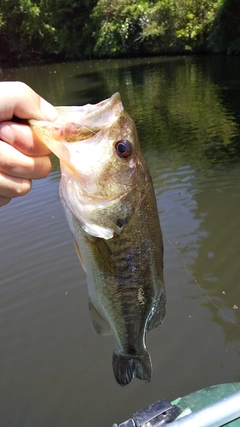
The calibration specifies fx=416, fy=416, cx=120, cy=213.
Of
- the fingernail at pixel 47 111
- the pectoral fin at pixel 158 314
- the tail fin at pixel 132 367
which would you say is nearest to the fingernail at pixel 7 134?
the fingernail at pixel 47 111

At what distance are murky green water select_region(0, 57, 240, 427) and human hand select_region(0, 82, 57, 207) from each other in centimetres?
314

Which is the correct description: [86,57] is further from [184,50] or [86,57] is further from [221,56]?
[221,56]

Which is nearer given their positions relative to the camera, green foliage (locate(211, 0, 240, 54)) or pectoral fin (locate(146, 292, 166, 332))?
pectoral fin (locate(146, 292, 166, 332))

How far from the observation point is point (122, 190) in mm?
1846

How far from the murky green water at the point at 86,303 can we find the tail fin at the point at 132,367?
2.10 meters

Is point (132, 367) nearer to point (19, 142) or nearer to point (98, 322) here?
point (98, 322)

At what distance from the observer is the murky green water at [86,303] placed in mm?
4246

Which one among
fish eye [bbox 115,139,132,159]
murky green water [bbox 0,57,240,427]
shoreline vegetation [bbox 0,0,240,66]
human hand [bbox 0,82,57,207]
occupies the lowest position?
murky green water [bbox 0,57,240,427]

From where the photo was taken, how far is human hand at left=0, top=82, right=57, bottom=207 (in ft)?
4.99

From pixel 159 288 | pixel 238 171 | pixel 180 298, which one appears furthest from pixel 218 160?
pixel 159 288

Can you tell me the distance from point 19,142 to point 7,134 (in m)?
0.05

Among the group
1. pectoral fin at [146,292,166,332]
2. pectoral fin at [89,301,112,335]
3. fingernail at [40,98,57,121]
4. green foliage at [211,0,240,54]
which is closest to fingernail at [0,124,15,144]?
fingernail at [40,98,57,121]

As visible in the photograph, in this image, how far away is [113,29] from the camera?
112ft

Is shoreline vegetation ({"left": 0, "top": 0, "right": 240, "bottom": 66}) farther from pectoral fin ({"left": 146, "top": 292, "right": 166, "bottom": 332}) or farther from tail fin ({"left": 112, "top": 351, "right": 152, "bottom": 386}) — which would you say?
tail fin ({"left": 112, "top": 351, "right": 152, "bottom": 386})
